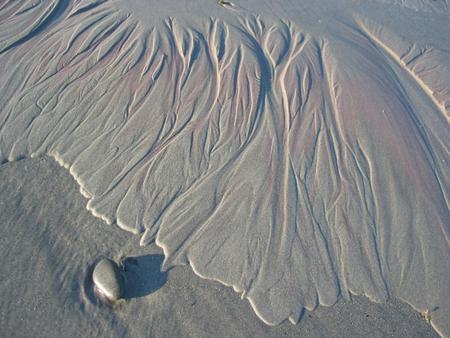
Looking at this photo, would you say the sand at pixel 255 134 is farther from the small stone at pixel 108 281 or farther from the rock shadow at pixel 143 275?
the small stone at pixel 108 281

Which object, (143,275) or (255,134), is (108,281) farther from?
(255,134)

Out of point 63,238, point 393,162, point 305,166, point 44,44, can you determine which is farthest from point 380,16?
point 63,238

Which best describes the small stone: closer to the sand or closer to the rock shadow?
the rock shadow

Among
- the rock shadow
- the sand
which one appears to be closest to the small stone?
the rock shadow

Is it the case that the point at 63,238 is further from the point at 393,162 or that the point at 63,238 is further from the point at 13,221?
the point at 393,162

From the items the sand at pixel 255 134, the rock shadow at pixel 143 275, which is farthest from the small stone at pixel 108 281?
the sand at pixel 255 134

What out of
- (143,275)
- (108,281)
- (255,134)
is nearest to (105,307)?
(108,281)

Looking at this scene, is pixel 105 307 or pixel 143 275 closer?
pixel 105 307
